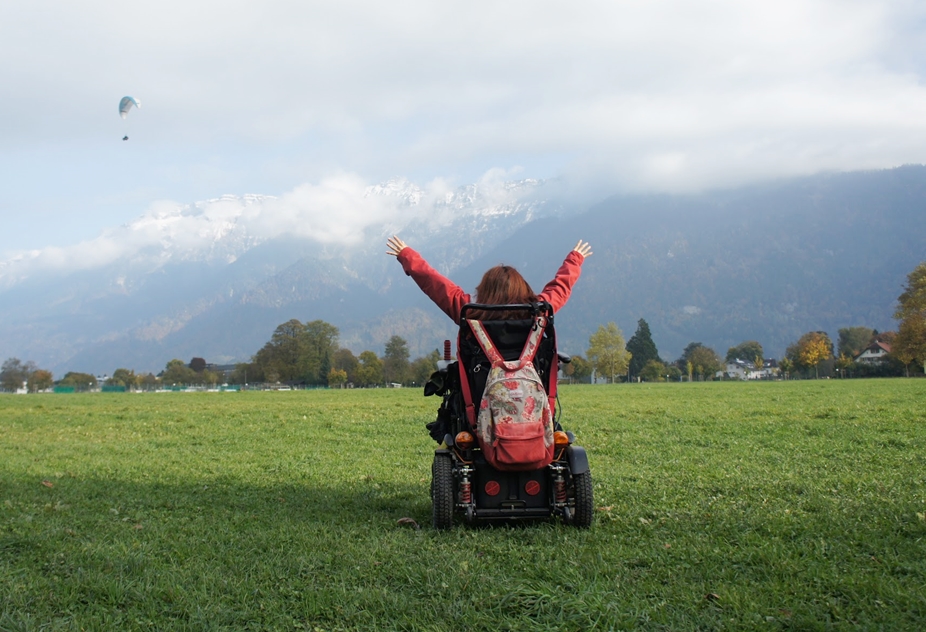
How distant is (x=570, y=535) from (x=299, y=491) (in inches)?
165

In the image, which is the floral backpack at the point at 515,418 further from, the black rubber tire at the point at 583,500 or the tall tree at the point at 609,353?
the tall tree at the point at 609,353

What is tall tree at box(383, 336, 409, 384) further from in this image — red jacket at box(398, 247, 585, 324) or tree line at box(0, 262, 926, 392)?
red jacket at box(398, 247, 585, 324)

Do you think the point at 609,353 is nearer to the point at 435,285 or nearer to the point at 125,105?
the point at 125,105

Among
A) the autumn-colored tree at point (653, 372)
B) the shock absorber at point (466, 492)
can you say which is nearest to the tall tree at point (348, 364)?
the autumn-colored tree at point (653, 372)

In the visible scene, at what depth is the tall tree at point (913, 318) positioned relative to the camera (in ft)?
221

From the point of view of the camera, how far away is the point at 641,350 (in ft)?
517

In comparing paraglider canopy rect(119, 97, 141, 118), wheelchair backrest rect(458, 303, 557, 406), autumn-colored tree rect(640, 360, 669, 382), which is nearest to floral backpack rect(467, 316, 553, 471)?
wheelchair backrest rect(458, 303, 557, 406)

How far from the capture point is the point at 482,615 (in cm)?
398

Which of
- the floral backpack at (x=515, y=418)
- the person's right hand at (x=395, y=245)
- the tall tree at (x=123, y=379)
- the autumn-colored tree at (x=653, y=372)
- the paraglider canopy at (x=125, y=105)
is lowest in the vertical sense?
the autumn-colored tree at (x=653, y=372)

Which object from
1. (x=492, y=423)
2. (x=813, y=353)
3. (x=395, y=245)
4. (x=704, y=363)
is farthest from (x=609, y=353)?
(x=492, y=423)

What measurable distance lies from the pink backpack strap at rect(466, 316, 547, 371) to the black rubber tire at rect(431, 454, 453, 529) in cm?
102

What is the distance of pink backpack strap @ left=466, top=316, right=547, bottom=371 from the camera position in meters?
5.90

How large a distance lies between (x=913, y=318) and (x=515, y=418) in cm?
8124

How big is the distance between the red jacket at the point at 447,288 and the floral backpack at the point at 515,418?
718mm
